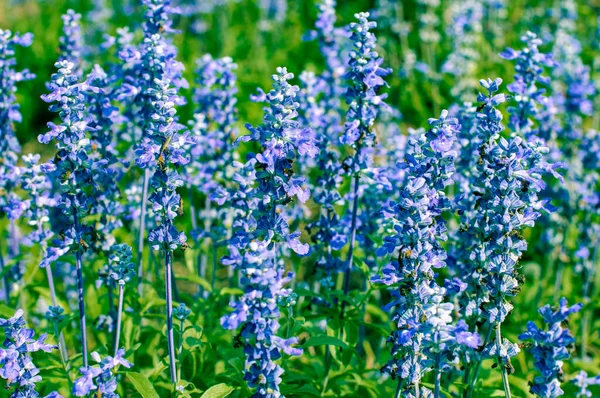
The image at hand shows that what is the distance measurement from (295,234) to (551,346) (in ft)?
5.76

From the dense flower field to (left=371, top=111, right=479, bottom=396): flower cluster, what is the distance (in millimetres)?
15

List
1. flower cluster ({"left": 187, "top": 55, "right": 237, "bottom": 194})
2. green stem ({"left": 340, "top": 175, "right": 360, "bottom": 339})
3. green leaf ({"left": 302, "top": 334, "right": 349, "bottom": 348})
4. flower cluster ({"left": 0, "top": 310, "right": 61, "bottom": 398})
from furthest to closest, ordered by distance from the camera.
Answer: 1. flower cluster ({"left": 187, "top": 55, "right": 237, "bottom": 194})
2. green stem ({"left": 340, "top": 175, "right": 360, "bottom": 339})
3. green leaf ({"left": 302, "top": 334, "right": 349, "bottom": 348})
4. flower cluster ({"left": 0, "top": 310, "right": 61, "bottom": 398})

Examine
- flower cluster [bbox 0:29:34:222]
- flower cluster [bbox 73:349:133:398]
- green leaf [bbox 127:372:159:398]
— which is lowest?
green leaf [bbox 127:372:159:398]

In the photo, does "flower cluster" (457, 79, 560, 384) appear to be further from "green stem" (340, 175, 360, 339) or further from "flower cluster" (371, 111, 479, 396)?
"green stem" (340, 175, 360, 339)

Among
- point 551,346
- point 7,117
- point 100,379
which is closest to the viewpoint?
point 551,346

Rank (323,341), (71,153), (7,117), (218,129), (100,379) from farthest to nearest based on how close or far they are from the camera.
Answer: (218,129) < (7,117) < (323,341) < (71,153) < (100,379)

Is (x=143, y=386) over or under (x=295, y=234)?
under

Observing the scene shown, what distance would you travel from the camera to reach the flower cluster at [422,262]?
427cm

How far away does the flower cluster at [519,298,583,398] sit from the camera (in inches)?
169

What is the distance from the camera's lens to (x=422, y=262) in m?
4.44

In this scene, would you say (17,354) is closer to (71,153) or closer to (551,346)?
(71,153)

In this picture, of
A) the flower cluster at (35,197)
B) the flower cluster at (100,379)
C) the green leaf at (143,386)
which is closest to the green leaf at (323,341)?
the green leaf at (143,386)

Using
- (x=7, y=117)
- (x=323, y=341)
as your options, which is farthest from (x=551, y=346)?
(x=7, y=117)

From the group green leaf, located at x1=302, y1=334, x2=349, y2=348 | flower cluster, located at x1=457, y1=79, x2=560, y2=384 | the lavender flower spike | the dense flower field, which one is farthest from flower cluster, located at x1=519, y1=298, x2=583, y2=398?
the lavender flower spike
